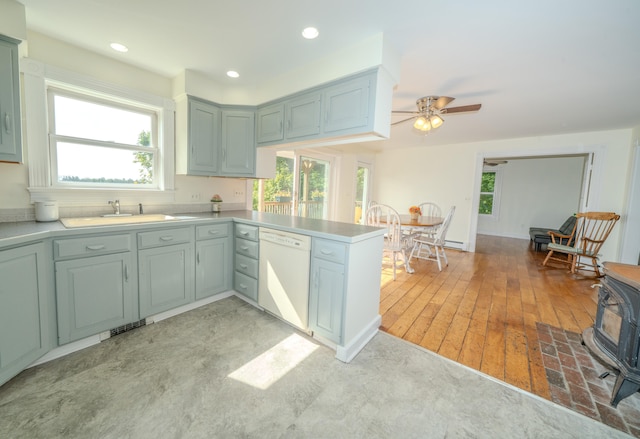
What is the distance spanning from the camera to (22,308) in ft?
5.02

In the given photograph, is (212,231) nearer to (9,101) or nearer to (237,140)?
(237,140)

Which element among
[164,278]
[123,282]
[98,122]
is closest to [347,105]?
[164,278]

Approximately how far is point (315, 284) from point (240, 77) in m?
2.42

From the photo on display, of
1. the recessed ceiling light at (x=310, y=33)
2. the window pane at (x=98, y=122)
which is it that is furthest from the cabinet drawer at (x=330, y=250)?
A: the window pane at (x=98, y=122)

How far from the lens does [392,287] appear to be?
3.32 m

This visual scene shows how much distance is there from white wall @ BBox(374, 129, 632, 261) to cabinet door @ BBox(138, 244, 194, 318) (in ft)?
17.7

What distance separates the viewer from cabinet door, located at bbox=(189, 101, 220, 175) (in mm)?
2824

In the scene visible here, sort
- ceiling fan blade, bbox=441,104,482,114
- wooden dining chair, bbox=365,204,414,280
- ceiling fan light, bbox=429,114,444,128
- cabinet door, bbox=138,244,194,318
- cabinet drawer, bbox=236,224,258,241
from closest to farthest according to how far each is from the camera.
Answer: cabinet door, bbox=138,244,194,318
cabinet drawer, bbox=236,224,258,241
ceiling fan blade, bbox=441,104,482,114
ceiling fan light, bbox=429,114,444,128
wooden dining chair, bbox=365,204,414,280

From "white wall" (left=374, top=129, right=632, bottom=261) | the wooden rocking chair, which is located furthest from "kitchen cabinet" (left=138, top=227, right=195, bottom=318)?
the wooden rocking chair

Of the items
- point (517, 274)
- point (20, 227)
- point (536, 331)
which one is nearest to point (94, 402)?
point (20, 227)

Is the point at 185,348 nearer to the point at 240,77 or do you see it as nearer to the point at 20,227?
the point at 20,227

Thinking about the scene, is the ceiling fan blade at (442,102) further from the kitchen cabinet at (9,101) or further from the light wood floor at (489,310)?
the kitchen cabinet at (9,101)

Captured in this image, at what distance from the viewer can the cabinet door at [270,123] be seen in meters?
2.75

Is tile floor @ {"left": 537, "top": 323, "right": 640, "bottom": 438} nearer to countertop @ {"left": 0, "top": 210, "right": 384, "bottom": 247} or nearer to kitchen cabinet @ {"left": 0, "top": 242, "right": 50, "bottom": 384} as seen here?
countertop @ {"left": 0, "top": 210, "right": 384, "bottom": 247}
